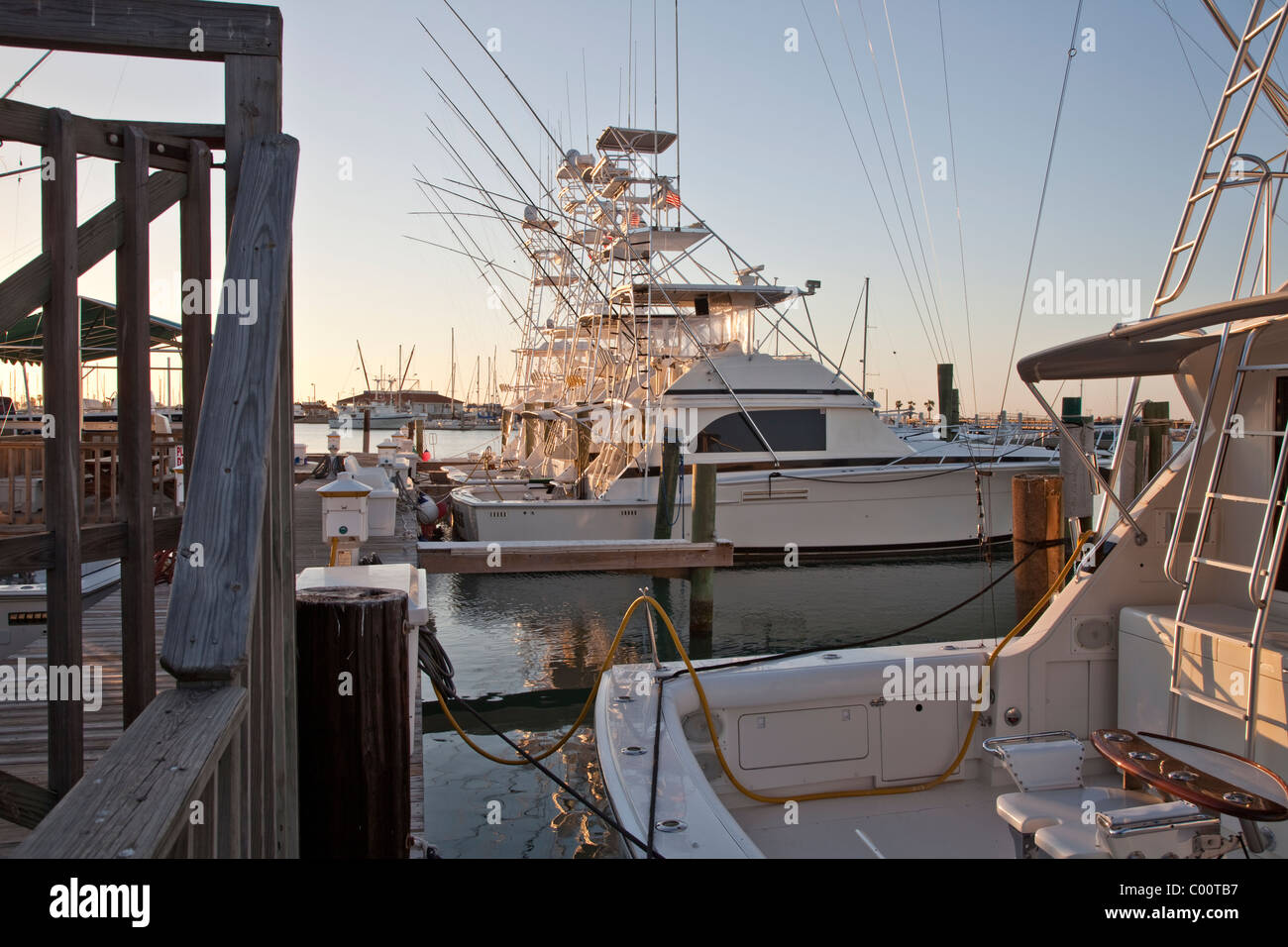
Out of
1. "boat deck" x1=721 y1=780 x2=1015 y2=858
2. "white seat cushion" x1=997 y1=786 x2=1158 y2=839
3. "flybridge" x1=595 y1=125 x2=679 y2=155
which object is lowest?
"boat deck" x1=721 y1=780 x2=1015 y2=858

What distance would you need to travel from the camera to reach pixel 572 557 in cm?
1048

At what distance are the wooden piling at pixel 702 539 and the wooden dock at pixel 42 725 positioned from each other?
6949 millimetres

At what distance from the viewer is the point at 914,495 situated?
1852cm

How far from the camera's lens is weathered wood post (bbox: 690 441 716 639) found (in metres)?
11.8

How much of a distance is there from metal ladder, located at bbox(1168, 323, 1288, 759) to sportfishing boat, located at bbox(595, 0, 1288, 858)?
1 centimetres

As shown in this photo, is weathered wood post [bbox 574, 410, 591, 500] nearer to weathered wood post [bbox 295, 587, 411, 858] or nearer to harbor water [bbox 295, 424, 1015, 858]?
harbor water [bbox 295, 424, 1015, 858]

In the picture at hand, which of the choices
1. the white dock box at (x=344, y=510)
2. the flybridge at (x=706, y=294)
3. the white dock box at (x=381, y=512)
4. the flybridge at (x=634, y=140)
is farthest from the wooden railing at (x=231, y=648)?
the flybridge at (x=634, y=140)

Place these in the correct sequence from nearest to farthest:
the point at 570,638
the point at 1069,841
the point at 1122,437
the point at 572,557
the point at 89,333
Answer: the point at 1069,841 < the point at 1122,437 < the point at 572,557 < the point at 89,333 < the point at 570,638

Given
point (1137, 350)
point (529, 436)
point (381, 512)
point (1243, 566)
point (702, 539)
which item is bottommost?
point (702, 539)

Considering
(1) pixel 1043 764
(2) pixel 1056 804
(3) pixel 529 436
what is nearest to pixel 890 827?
(1) pixel 1043 764

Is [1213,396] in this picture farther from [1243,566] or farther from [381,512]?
[381,512]

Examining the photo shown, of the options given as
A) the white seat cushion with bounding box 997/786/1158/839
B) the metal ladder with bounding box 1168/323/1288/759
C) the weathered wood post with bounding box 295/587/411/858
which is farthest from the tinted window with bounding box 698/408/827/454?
the weathered wood post with bounding box 295/587/411/858

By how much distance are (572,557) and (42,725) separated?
21.4 ft
